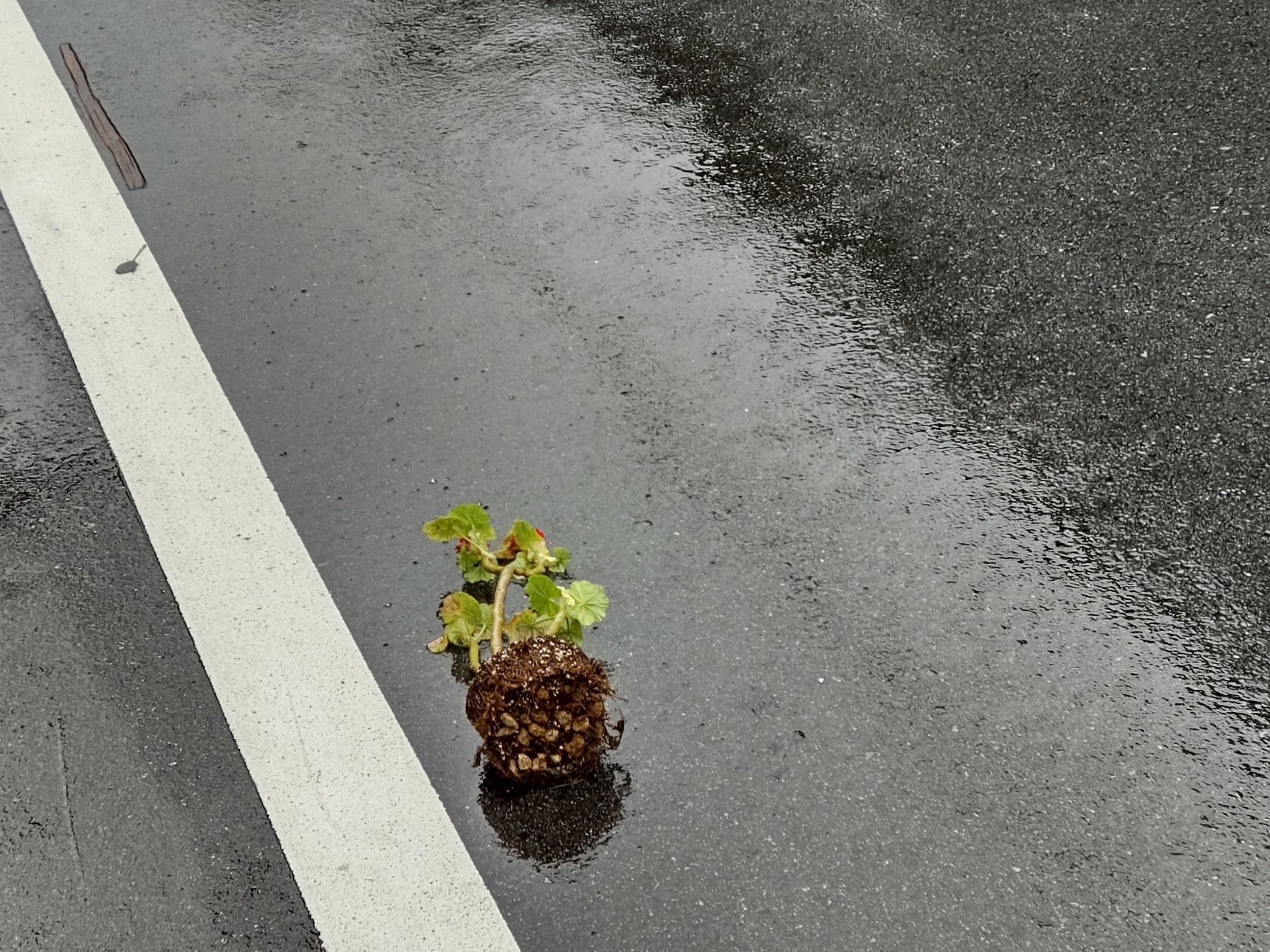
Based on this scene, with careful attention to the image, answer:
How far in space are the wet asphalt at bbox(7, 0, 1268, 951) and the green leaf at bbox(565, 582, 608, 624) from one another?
7.8 inches

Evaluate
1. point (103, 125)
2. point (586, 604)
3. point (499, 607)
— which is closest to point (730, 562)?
point (586, 604)

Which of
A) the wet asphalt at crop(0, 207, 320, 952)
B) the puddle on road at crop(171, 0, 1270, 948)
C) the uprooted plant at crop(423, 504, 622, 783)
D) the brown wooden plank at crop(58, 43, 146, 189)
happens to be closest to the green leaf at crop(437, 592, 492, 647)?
the uprooted plant at crop(423, 504, 622, 783)

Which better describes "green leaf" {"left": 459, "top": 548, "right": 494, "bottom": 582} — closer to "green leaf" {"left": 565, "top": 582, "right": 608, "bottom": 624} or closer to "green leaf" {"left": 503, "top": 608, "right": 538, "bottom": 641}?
"green leaf" {"left": 503, "top": 608, "right": 538, "bottom": 641}

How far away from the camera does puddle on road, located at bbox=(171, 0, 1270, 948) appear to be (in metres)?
2.43

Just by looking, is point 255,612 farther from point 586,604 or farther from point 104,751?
point 586,604

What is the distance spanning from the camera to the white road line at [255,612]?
2438 millimetres

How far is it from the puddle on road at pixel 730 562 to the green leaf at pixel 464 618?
0.35ft

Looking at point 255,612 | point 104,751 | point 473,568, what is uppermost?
point 473,568

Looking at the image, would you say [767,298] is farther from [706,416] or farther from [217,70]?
[217,70]

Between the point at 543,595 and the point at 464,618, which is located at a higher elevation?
the point at 543,595

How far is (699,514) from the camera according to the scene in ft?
10.3

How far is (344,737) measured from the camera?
8.86 feet

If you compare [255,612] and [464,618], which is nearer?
[464,618]

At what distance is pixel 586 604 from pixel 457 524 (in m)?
0.41
